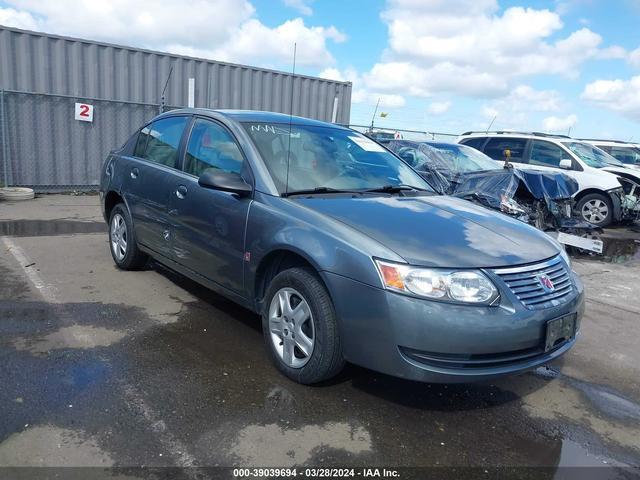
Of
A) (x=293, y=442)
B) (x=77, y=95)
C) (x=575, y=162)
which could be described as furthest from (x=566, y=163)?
(x=77, y=95)

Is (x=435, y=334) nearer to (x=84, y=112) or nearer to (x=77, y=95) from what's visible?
(x=84, y=112)

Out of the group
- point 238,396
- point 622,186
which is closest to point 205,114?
point 238,396

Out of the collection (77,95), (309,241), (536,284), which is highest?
(77,95)

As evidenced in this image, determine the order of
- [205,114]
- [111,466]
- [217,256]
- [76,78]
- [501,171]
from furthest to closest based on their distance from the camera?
[76,78] < [501,171] < [205,114] < [217,256] < [111,466]

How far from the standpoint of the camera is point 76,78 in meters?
10.9

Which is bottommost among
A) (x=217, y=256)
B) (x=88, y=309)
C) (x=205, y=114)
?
(x=88, y=309)

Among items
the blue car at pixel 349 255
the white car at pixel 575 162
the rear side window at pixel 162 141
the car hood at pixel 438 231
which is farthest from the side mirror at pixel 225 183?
the white car at pixel 575 162

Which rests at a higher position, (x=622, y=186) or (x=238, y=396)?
(x=622, y=186)

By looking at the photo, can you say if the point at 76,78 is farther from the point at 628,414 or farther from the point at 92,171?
the point at 628,414

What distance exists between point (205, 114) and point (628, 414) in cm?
373

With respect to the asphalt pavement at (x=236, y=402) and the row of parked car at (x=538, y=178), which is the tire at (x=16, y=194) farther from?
the row of parked car at (x=538, y=178)

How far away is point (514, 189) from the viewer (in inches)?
309

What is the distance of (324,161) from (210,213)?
0.93m

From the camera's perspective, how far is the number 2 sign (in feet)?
35.9
